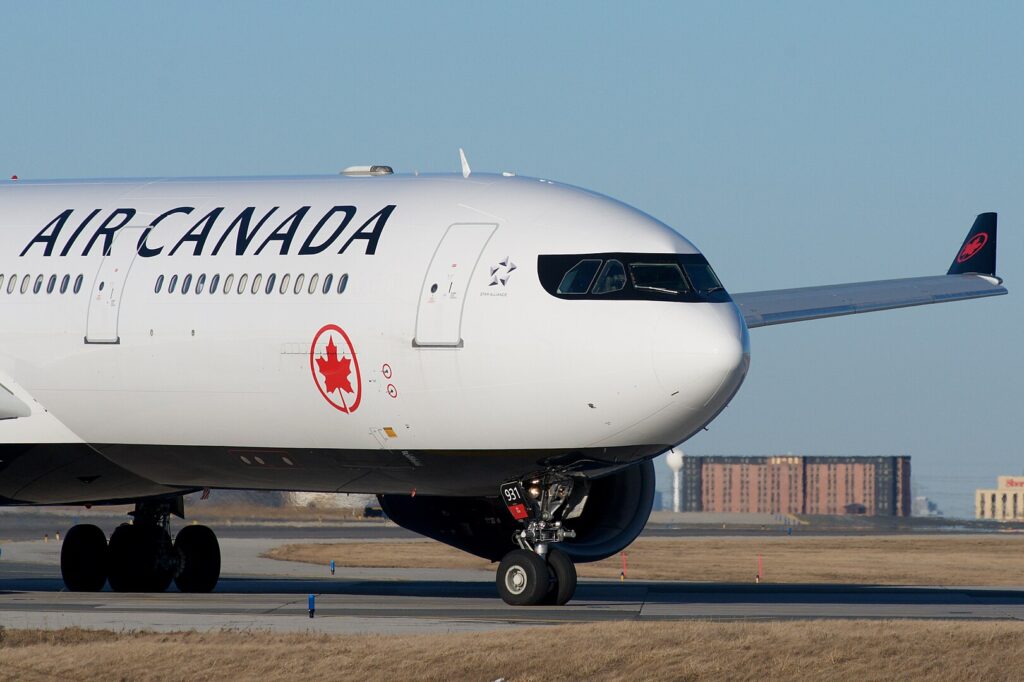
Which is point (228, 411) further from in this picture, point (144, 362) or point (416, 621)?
point (416, 621)

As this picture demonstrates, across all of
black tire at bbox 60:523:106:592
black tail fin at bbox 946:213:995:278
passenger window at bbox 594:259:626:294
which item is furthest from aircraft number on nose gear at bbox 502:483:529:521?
black tail fin at bbox 946:213:995:278

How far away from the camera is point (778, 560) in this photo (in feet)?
160

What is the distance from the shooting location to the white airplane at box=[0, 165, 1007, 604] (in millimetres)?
22953

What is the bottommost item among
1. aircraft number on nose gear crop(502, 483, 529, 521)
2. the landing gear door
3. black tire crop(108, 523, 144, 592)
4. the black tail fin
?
black tire crop(108, 523, 144, 592)

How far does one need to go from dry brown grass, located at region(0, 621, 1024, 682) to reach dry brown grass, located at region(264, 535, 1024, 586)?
21969mm

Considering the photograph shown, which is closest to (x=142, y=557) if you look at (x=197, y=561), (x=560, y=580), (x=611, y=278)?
(x=197, y=561)

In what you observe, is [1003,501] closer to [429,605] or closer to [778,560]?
[778,560]

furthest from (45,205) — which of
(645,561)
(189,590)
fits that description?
(645,561)

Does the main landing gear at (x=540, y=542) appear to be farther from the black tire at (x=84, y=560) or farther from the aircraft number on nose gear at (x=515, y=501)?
the black tire at (x=84, y=560)

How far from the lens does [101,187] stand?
91.8ft

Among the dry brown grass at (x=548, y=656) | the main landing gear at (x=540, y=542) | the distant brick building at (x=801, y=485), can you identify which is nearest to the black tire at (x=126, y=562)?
the main landing gear at (x=540, y=542)

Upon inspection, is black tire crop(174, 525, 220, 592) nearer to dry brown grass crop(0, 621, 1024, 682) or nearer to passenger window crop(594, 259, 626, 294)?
passenger window crop(594, 259, 626, 294)

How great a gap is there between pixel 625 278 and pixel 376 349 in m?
3.45

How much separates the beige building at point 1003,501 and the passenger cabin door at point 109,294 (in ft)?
419
